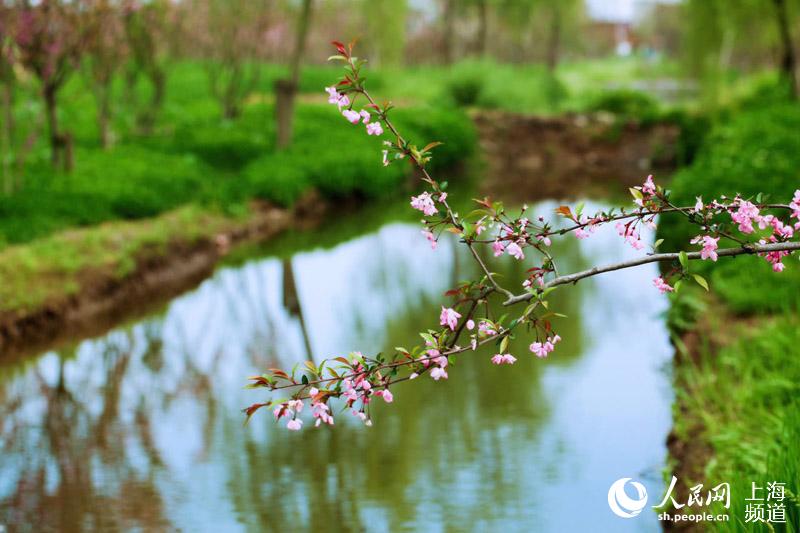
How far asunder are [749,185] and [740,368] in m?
3.68

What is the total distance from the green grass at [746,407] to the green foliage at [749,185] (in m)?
0.31

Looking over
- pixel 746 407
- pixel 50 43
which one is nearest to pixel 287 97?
pixel 50 43

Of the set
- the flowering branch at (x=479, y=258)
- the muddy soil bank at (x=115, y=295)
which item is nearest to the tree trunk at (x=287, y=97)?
the muddy soil bank at (x=115, y=295)

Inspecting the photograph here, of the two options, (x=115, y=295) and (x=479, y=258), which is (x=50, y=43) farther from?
(x=479, y=258)

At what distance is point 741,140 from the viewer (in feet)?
41.1

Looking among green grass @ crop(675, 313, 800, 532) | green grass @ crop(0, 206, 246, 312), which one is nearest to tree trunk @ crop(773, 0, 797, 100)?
green grass @ crop(0, 206, 246, 312)

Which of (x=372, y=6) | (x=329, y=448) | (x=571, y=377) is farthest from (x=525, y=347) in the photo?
(x=372, y=6)

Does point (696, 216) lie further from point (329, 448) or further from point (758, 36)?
point (758, 36)

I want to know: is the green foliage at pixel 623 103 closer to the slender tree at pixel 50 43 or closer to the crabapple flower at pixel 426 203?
the slender tree at pixel 50 43

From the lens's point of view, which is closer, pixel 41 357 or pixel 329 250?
pixel 41 357

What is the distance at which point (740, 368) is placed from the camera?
5.64 metres

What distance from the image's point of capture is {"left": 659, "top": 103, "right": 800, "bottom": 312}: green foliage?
6.80 metres

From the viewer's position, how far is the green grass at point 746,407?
12.0 ft

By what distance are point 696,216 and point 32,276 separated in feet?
23.1
